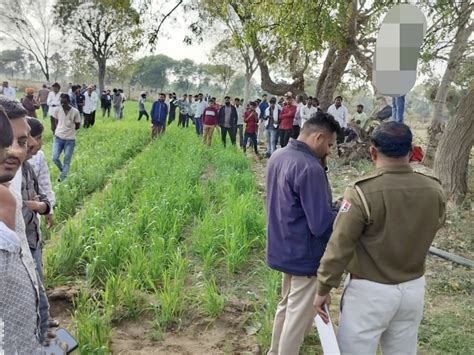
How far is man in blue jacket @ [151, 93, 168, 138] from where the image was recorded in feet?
39.4

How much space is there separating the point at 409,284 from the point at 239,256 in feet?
7.35

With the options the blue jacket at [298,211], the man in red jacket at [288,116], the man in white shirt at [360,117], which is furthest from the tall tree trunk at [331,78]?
the blue jacket at [298,211]

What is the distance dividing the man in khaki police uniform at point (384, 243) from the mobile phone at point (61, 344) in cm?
140

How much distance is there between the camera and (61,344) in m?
2.50

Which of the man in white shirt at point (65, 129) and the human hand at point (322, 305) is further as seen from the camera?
the man in white shirt at point (65, 129)

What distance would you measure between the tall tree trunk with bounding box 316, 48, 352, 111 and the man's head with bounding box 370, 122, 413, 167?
34.4 ft

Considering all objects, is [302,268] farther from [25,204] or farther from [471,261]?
[471,261]

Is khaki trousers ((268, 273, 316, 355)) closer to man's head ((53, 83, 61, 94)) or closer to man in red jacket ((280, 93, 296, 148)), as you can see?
man in red jacket ((280, 93, 296, 148))

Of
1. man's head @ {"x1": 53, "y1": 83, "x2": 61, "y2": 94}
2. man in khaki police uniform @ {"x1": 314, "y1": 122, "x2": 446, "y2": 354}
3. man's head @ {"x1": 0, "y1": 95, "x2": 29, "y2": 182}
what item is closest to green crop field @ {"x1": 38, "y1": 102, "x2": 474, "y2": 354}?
man in khaki police uniform @ {"x1": 314, "y1": 122, "x2": 446, "y2": 354}

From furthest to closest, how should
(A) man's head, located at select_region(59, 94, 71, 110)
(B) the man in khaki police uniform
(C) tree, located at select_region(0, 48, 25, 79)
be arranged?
1. (C) tree, located at select_region(0, 48, 25, 79)
2. (A) man's head, located at select_region(59, 94, 71, 110)
3. (B) the man in khaki police uniform

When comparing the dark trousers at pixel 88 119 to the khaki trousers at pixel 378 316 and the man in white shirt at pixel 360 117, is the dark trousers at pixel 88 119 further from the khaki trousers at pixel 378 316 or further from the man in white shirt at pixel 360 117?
the khaki trousers at pixel 378 316

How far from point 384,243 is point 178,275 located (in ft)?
6.76

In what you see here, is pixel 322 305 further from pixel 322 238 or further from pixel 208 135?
pixel 208 135

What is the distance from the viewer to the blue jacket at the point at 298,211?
2373mm
